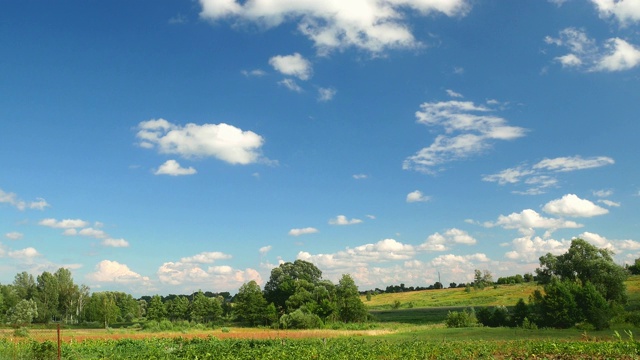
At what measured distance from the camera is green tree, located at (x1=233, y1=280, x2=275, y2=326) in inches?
3649

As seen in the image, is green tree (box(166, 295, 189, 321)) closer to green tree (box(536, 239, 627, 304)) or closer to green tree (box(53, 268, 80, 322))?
green tree (box(53, 268, 80, 322))

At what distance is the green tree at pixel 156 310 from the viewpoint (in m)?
99.1

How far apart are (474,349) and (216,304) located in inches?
3165

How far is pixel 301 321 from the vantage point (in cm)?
7744

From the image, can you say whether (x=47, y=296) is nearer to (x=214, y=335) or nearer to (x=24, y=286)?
(x=24, y=286)

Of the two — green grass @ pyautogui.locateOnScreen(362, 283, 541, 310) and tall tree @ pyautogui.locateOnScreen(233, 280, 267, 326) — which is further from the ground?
tall tree @ pyautogui.locateOnScreen(233, 280, 267, 326)

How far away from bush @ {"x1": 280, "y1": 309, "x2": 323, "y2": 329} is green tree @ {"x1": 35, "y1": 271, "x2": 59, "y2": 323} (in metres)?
73.2

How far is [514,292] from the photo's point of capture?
414ft

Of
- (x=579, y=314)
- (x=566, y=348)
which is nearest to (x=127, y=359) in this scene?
(x=566, y=348)

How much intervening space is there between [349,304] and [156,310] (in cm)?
4127

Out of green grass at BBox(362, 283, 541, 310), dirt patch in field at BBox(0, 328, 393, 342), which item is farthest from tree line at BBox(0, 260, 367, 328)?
green grass at BBox(362, 283, 541, 310)

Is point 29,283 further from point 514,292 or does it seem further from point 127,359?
point 514,292

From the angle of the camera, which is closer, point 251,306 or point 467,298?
point 251,306

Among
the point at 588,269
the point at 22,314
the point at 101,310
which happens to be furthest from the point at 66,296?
the point at 588,269
